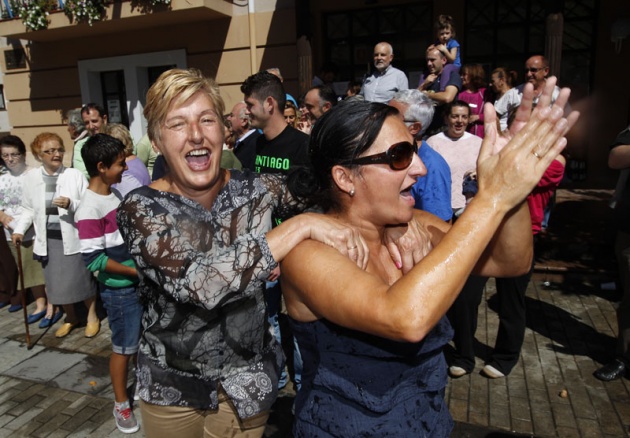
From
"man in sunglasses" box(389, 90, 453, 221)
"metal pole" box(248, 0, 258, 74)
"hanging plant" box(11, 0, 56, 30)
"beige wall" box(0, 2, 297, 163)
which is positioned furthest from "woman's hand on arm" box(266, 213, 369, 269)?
"hanging plant" box(11, 0, 56, 30)

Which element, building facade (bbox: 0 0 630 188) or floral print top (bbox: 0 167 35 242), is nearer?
floral print top (bbox: 0 167 35 242)

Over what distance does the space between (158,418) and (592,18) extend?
933cm

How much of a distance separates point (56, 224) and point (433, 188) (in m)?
3.75

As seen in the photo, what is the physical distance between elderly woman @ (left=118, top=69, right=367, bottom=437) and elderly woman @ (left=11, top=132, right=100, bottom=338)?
3186 millimetres

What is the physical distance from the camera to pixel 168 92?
1958mm

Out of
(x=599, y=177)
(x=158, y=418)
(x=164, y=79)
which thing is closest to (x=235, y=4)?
(x=599, y=177)

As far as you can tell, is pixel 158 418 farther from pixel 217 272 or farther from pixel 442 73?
pixel 442 73

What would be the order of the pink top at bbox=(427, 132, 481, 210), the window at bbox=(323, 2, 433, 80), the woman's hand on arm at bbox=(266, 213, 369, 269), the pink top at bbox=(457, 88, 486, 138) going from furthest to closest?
the window at bbox=(323, 2, 433, 80)
the pink top at bbox=(457, 88, 486, 138)
the pink top at bbox=(427, 132, 481, 210)
the woman's hand on arm at bbox=(266, 213, 369, 269)

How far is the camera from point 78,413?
3828mm

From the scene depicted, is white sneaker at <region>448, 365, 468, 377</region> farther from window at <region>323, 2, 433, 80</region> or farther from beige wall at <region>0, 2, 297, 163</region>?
window at <region>323, 2, 433, 80</region>

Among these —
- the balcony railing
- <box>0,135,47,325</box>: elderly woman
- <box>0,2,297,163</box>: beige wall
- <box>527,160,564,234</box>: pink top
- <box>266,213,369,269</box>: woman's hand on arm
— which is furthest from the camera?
<box>0,2,297,163</box>: beige wall

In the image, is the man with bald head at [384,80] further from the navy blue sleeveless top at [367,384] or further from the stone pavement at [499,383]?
the navy blue sleeveless top at [367,384]

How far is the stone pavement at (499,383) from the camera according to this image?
11.6ft

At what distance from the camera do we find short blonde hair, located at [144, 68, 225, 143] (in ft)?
6.44
